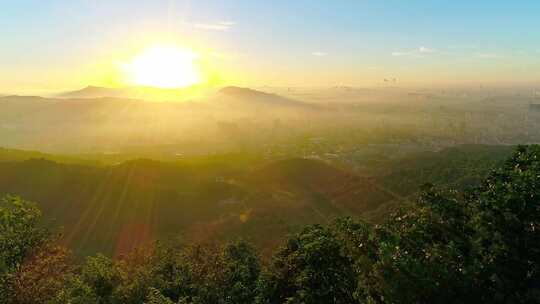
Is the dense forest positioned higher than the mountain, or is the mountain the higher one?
the dense forest

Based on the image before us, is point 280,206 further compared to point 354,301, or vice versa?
point 280,206

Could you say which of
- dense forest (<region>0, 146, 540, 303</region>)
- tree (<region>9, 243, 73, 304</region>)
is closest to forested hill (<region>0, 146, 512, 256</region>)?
dense forest (<region>0, 146, 540, 303</region>)

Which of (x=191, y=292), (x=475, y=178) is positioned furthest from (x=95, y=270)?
(x=475, y=178)

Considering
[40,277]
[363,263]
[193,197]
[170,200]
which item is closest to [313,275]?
A: [363,263]

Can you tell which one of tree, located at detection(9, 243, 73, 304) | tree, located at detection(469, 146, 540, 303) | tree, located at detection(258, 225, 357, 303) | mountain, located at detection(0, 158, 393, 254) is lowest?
mountain, located at detection(0, 158, 393, 254)

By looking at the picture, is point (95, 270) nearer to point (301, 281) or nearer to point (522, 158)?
point (301, 281)

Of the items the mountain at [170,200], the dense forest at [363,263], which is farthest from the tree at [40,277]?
the mountain at [170,200]

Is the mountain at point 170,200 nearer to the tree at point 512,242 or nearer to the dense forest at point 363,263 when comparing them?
the dense forest at point 363,263

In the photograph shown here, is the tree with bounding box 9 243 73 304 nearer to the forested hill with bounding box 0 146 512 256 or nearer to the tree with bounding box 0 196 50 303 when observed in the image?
the tree with bounding box 0 196 50 303

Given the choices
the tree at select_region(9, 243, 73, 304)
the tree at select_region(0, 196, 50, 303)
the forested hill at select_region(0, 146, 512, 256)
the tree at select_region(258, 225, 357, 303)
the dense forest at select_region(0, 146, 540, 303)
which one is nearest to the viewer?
the dense forest at select_region(0, 146, 540, 303)
